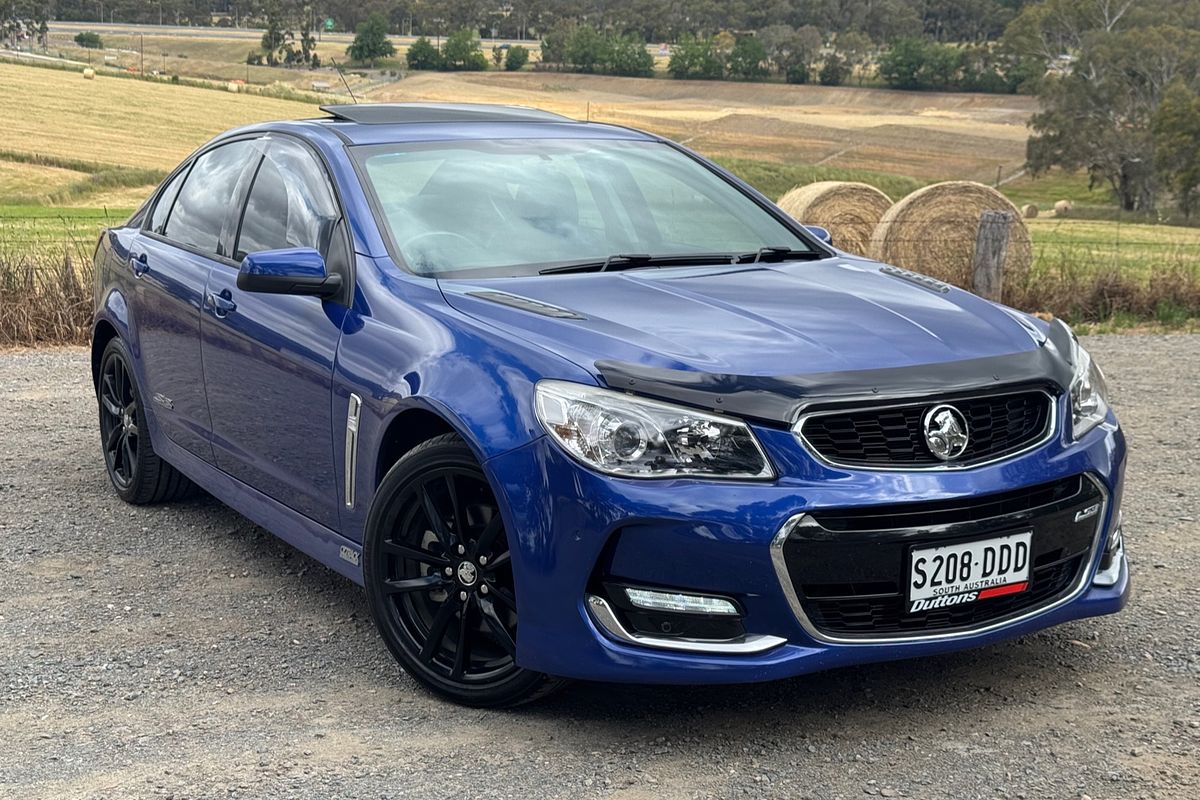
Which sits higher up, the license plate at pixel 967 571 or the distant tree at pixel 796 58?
the distant tree at pixel 796 58

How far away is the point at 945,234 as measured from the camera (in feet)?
48.6

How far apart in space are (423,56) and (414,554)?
2745 inches

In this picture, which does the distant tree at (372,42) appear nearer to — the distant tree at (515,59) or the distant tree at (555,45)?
the distant tree at (515,59)

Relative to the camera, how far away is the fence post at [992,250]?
1180 centimetres

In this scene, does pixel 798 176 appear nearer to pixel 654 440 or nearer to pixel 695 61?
pixel 695 61

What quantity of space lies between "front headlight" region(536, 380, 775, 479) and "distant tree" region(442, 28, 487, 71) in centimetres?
7231

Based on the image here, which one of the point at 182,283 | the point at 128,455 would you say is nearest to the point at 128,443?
the point at 128,455

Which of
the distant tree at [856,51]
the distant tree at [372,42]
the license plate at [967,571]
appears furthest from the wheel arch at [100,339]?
the distant tree at [856,51]

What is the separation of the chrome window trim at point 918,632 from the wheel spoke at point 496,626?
0.75 m

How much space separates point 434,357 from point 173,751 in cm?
122

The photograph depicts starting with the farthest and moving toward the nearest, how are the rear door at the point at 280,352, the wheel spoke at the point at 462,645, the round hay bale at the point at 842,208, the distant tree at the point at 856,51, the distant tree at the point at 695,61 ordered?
the distant tree at the point at 856,51
the distant tree at the point at 695,61
the round hay bale at the point at 842,208
the rear door at the point at 280,352
the wheel spoke at the point at 462,645

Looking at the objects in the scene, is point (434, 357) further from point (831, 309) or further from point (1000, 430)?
point (1000, 430)

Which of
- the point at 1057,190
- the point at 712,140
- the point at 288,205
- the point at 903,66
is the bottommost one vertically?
the point at 1057,190

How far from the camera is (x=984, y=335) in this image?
4.16m
